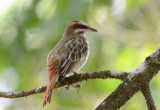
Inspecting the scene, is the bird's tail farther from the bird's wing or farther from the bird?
the bird's wing

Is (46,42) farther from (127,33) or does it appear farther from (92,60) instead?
(127,33)

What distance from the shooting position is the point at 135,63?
18.9ft

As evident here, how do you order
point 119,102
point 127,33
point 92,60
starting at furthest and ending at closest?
1. point 127,33
2. point 92,60
3. point 119,102

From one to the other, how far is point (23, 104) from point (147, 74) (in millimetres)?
5030

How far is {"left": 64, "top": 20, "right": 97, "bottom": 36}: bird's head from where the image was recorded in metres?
5.08

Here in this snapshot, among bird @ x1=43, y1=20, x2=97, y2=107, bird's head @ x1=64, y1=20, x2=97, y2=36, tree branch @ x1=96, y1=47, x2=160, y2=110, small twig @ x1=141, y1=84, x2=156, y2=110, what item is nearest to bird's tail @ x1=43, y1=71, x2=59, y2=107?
bird @ x1=43, y1=20, x2=97, y2=107

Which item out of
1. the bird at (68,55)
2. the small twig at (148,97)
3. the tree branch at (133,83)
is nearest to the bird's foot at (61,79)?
the bird at (68,55)

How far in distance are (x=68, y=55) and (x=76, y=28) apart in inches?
33.9

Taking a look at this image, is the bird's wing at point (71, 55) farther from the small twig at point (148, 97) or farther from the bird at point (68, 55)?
the small twig at point (148, 97)

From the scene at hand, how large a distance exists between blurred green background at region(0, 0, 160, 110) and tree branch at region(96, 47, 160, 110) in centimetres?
217

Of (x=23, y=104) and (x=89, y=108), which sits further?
(x=23, y=104)

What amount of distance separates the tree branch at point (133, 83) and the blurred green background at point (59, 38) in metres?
2.17

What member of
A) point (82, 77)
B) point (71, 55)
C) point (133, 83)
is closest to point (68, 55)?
point (71, 55)

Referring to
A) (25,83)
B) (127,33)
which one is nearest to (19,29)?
(25,83)
